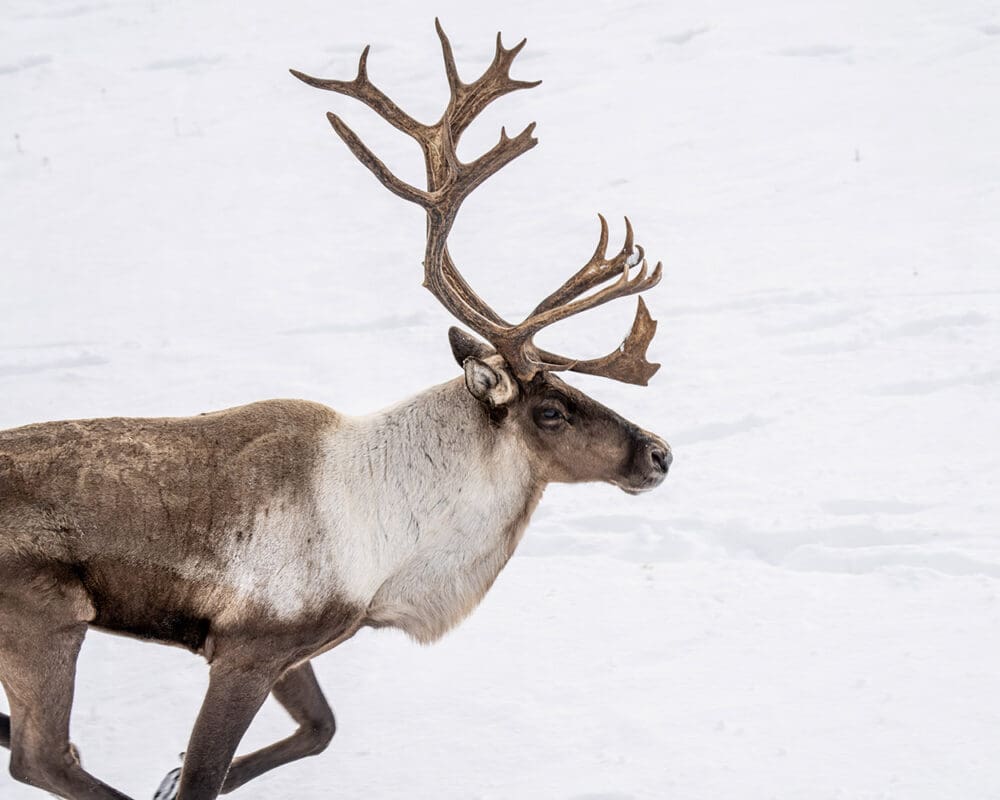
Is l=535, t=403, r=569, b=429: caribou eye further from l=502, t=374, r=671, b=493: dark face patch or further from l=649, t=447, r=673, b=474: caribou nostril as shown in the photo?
l=649, t=447, r=673, b=474: caribou nostril

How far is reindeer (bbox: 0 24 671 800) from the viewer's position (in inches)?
158

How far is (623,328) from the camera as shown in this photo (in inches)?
351

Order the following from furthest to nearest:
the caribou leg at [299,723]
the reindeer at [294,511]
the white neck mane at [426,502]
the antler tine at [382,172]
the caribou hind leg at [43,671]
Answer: the caribou leg at [299,723], the antler tine at [382,172], the white neck mane at [426,502], the reindeer at [294,511], the caribou hind leg at [43,671]

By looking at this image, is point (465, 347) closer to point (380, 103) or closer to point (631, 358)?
point (631, 358)

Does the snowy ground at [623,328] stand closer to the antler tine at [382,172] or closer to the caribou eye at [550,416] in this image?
the caribou eye at [550,416]

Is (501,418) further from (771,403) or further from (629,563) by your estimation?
(771,403)

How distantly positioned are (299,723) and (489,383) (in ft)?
4.39

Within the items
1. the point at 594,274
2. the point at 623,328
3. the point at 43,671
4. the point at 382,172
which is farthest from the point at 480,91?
the point at 623,328

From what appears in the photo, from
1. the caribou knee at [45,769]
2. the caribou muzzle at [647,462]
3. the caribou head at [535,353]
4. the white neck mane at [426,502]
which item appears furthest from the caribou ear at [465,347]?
the caribou knee at [45,769]

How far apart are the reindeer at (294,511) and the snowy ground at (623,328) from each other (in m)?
0.70

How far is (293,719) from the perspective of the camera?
4820 mm

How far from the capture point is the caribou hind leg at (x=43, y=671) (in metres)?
3.89

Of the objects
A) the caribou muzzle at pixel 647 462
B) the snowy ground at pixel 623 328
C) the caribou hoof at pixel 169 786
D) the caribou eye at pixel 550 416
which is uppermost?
the caribou eye at pixel 550 416

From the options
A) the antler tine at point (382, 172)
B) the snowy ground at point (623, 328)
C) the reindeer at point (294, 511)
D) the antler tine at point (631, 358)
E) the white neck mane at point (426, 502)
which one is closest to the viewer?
the reindeer at point (294, 511)
